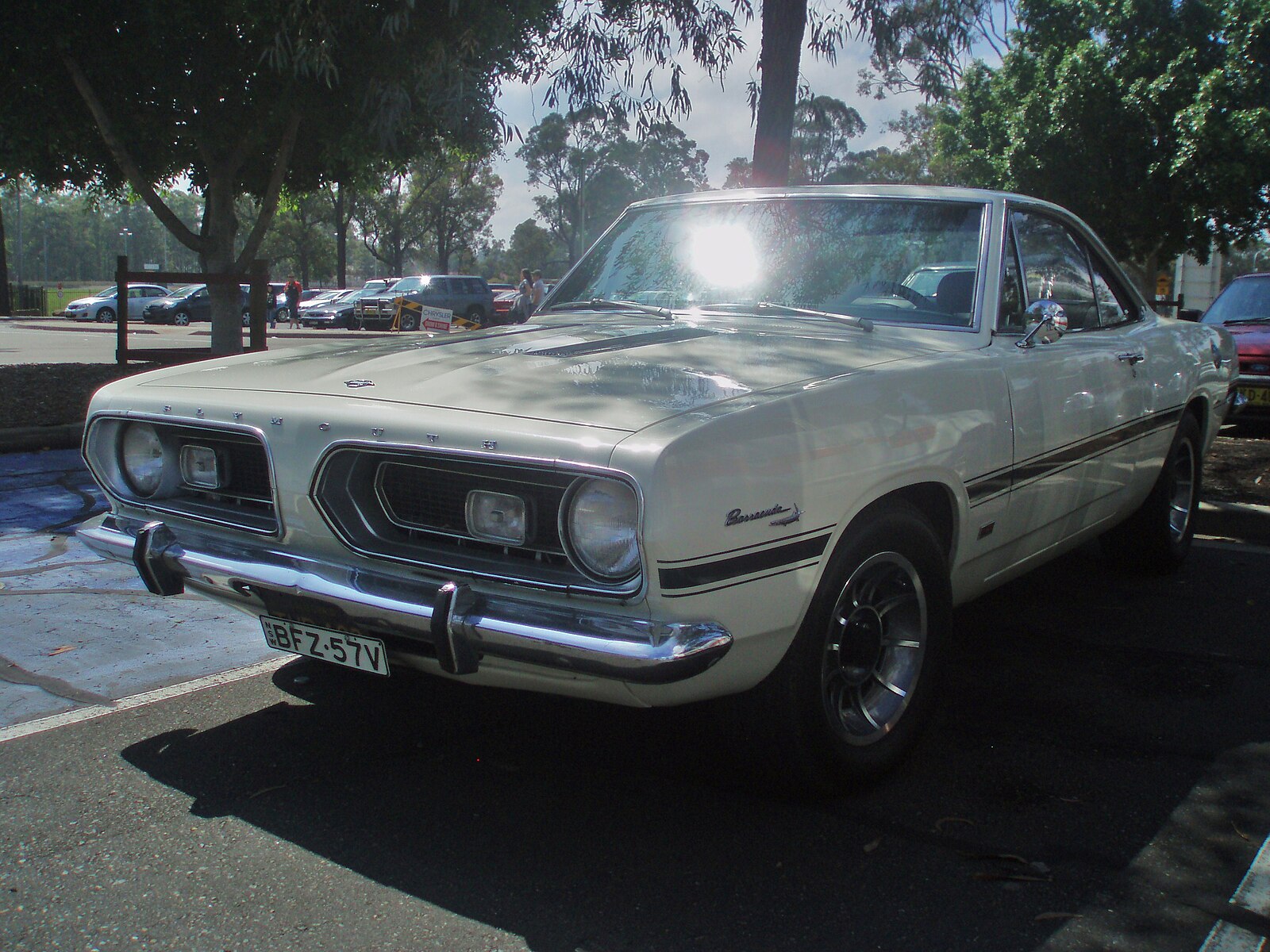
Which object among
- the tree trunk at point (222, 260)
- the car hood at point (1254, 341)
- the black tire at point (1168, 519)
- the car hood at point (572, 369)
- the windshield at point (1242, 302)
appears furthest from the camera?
the tree trunk at point (222, 260)

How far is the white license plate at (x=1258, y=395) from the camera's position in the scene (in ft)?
30.9

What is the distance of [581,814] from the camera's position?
9.44 ft

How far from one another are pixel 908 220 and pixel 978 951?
97.3 inches

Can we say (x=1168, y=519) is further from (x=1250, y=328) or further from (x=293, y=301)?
(x=293, y=301)

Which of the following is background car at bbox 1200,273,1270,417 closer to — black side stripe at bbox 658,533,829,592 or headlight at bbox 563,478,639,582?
black side stripe at bbox 658,533,829,592

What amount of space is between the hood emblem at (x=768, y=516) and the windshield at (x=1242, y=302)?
9904 mm

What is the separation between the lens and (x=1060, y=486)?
3816 mm

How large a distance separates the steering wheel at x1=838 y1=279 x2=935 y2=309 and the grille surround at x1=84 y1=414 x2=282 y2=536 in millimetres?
1972

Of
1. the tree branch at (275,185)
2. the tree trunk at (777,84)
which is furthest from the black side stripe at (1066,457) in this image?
the tree branch at (275,185)

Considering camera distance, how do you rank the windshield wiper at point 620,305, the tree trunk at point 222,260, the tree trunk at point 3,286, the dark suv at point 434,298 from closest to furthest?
the windshield wiper at point 620,305 < the tree trunk at point 222,260 < the dark suv at point 434,298 < the tree trunk at point 3,286

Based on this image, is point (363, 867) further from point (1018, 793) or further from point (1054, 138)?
point (1054, 138)

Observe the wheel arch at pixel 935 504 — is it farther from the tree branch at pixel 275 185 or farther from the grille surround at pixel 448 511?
the tree branch at pixel 275 185

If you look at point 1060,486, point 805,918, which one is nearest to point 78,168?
point 1060,486

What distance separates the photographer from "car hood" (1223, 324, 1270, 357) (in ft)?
31.9
